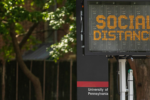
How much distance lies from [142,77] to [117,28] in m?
3.43

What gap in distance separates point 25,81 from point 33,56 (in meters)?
4.52

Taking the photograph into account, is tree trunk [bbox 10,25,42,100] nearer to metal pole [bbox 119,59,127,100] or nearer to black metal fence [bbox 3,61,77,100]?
black metal fence [bbox 3,61,77,100]

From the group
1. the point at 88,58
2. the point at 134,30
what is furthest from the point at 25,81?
the point at 134,30

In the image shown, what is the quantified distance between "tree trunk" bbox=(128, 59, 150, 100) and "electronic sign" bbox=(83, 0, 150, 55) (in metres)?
2.99

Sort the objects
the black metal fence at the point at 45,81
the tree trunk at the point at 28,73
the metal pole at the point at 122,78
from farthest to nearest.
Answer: the black metal fence at the point at 45,81
the tree trunk at the point at 28,73
the metal pole at the point at 122,78

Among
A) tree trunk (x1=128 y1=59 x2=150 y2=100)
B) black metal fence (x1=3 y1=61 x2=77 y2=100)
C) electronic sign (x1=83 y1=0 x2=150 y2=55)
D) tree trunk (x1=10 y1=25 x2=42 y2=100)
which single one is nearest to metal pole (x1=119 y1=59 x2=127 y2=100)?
electronic sign (x1=83 y1=0 x2=150 y2=55)

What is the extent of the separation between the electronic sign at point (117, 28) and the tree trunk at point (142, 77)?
2988 millimetres

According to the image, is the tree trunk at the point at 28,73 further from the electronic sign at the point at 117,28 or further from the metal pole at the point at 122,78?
the electronic sign at the point at 117,28

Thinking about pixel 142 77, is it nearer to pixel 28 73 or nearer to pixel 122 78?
pixel 122 78

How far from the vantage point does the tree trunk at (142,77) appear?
A: 8.59 m

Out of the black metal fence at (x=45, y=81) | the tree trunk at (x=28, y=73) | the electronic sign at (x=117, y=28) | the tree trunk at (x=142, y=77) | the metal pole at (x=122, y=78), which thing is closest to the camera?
the electronic sign at (x=117, y=28)

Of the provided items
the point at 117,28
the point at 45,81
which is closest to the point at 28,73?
the point at 45,81

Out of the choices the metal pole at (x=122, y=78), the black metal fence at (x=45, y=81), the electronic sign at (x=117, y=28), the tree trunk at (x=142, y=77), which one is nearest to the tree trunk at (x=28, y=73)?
the black metal fence at (x=45, y=81)

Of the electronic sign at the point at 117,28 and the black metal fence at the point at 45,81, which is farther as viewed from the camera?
the black metal fence at the point at 45,81
